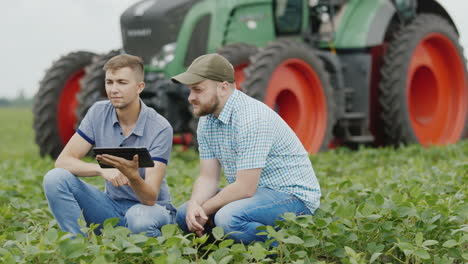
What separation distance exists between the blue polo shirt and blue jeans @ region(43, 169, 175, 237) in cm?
11

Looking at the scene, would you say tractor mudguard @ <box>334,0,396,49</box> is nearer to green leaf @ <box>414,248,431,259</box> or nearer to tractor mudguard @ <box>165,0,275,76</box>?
tractor mudguard @ <box>165,0,275,76</box>

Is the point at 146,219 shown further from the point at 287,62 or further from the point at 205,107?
the point at 287,62

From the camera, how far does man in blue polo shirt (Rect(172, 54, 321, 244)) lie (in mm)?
3566

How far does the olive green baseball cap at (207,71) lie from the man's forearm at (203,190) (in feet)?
1.96

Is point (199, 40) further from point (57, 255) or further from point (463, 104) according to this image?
point (57, 255)

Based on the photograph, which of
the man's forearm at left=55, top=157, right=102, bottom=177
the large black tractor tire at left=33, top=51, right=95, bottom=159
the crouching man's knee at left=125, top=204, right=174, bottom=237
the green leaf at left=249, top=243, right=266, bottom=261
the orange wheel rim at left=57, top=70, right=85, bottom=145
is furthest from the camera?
the orange wheel rim at left=57, top=70, right=85, bottom=145

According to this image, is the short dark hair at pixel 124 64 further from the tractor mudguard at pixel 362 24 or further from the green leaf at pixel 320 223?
the tractor mudguard at pixel 362 24

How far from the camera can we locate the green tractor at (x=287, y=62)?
24.1 ft

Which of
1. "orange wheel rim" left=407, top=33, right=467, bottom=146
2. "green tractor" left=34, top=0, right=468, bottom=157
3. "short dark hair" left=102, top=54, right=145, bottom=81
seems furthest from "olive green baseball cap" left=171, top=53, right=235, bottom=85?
"orange wheel rim" left=407, top=33, right=467, bottom=146

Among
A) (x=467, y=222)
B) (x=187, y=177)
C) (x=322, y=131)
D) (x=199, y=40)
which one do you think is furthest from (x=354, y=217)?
(x=199, y=40)

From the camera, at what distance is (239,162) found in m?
3.56

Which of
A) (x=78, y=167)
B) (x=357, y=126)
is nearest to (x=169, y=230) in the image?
(x=78, y=167)

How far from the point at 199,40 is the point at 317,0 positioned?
1.51 metres

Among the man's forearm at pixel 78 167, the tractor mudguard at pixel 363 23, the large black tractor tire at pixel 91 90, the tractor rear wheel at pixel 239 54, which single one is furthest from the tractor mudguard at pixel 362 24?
the man's forearm at pixel 78 167
